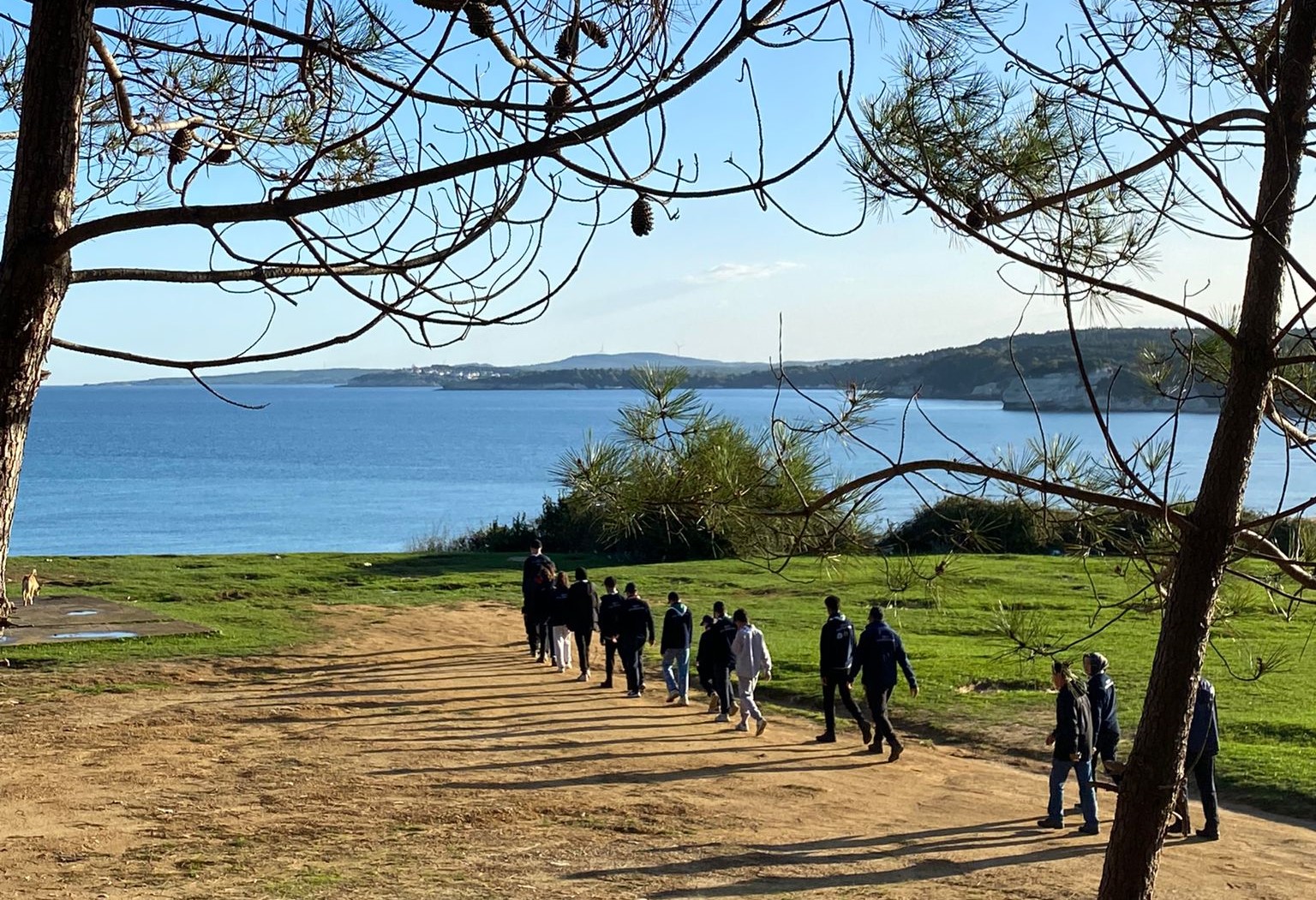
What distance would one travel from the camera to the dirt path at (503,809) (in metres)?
9.73

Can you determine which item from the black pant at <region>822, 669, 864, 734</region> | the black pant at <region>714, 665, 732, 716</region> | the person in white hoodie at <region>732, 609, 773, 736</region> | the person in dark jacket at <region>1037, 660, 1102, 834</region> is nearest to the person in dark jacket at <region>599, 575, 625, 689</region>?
the black pant at <region>714, 665, 732, 716</region>

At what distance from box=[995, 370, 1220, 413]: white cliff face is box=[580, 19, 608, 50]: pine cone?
6.85 feet

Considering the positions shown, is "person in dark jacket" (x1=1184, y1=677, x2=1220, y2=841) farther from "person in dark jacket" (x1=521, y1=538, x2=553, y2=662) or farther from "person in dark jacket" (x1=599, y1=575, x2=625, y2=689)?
"person in dark jacket" (x1=521, y1=538, x2=553, y2=662)

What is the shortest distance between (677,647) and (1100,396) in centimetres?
901

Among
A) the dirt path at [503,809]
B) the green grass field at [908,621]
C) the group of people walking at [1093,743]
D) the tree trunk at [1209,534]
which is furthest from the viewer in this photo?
the green grass field at [908,621]

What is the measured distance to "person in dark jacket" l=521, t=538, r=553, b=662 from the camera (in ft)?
61.5

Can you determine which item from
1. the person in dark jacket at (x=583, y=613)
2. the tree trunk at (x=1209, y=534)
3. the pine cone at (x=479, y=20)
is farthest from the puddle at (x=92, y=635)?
the tree trunk at (x=1209, y=534)

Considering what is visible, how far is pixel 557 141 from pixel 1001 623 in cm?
347

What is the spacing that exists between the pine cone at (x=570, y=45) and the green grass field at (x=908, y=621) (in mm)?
3252

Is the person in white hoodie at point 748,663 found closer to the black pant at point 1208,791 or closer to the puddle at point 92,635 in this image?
the black pant at point 1208,791

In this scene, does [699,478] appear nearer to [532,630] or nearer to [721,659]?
[721,659]

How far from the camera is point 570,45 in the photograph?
4750 millimetres

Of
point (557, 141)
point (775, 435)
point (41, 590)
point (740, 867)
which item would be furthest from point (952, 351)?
point (41, 590)

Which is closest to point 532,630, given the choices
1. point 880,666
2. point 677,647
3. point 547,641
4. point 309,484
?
point 547,641
